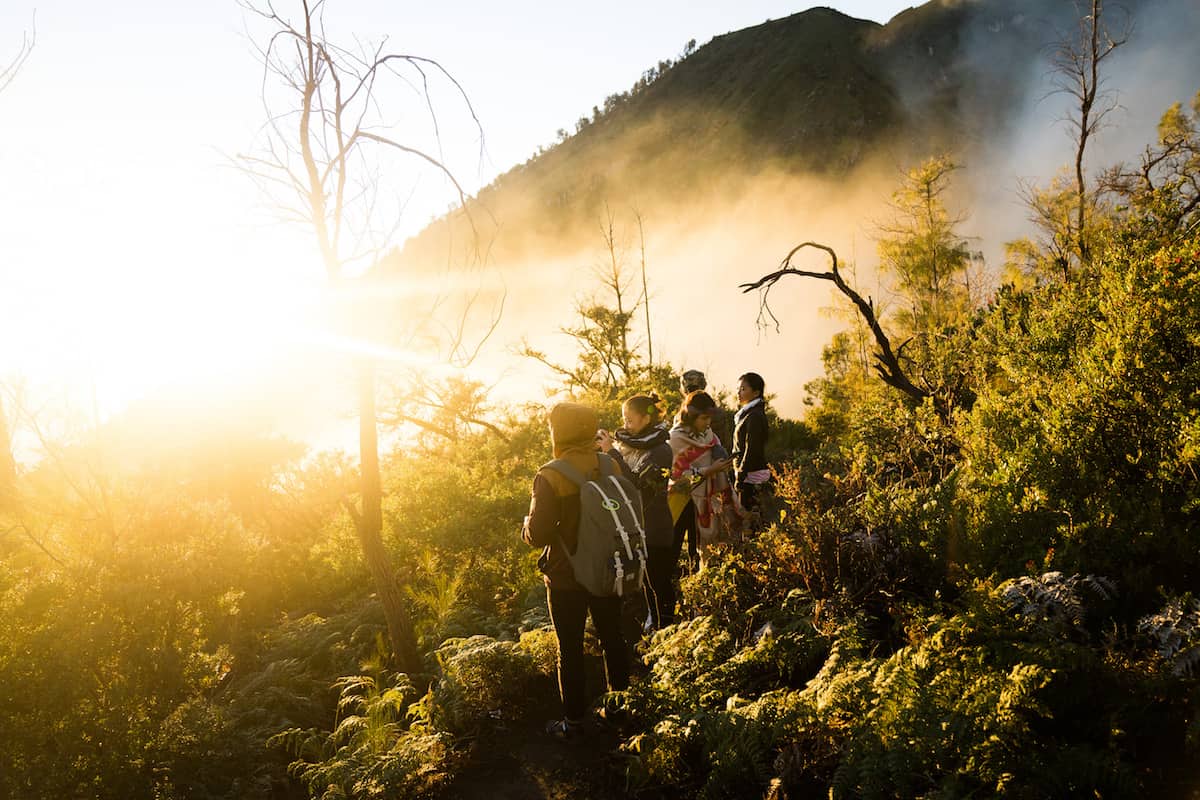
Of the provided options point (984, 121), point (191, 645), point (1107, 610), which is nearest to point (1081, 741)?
point (1107, 610)

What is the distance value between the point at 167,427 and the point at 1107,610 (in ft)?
60.9

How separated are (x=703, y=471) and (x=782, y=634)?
1.89 m

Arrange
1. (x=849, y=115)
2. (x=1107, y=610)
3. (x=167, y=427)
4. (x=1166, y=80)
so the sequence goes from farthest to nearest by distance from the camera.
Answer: (x=849, y=115) < (x=1166, y=80) < (x=167, y=427) < (x=1107, y=610)

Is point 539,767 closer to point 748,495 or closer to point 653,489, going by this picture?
point 653,489

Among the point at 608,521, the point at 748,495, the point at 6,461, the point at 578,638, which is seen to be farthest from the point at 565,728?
the point at 6,461

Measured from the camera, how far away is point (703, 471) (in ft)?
19.9

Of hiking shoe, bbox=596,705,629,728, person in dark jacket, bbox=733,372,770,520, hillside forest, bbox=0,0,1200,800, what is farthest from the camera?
person in dark jacket, bbox=733,372,770,520

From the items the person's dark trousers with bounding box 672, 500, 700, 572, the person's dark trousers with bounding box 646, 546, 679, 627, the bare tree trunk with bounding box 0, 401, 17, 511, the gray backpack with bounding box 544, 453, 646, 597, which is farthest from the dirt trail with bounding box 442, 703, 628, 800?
the bare tree trunk with bounding box 0, 401, 17, 511

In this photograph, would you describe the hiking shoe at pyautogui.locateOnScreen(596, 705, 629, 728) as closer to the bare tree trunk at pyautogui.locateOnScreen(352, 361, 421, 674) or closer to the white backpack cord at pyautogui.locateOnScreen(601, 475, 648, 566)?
the white backpack cord at pyautogui.locateOnScreen(601, 475, 648, 566)

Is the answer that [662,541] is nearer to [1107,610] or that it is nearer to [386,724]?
[386,724]

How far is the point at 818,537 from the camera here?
507 centimetres

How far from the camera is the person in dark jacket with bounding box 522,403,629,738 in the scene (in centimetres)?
429

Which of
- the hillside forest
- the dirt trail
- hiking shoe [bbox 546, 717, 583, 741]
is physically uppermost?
the hillside forest

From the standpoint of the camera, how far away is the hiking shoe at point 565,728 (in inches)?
188
